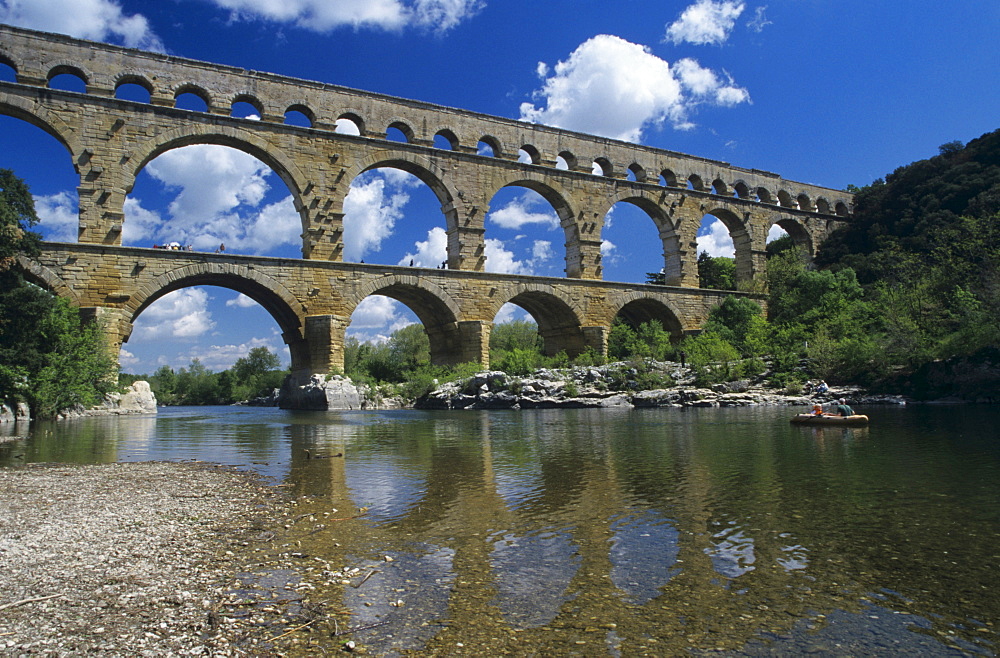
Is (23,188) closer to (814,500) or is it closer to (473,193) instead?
(473,193)

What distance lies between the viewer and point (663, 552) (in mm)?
4023

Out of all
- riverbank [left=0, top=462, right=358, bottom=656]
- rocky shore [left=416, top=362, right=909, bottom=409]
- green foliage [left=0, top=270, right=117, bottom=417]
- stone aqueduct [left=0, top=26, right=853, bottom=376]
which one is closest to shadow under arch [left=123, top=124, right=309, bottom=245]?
stone aqueduct [left=0, top=26, right=853, bottom=376]

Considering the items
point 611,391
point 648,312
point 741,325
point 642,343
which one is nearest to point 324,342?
point 611,391

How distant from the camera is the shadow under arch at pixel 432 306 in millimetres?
24109

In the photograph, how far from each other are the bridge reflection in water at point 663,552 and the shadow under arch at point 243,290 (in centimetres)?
1510

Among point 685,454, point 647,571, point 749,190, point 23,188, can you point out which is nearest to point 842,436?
point 685,454

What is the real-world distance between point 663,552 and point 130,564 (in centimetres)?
314

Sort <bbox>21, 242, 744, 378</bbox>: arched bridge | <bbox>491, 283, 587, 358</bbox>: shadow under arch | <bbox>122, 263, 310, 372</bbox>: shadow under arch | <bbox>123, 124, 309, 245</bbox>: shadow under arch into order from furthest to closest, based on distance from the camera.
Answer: <bbox>491, 283, 587, 358</bbox>: shadow under arch → <bbox>123, 124, 309, 245</bbox>: shadow under arch → <bbox>122, 263, 310, 372</bbox>: shadow under arch → <bbox>21, 242, 744, 378</bbox>: arched bridge

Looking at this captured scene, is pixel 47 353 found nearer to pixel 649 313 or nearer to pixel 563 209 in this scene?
pixel 563 209

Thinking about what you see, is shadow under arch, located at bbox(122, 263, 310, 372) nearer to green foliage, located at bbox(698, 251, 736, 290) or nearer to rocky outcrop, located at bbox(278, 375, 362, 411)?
rocky outcrop, located at bbox(278, 375, 362, 411)

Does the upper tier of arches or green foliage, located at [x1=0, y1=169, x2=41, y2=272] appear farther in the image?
the upper tier of arches

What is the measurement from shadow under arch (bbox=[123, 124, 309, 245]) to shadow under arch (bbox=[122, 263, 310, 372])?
7.73 ft

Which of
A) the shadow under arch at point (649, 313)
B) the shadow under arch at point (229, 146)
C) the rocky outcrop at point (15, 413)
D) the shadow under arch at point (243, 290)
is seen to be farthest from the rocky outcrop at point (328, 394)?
the shadow under arch at point (649, 313)

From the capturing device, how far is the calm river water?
9.34ft
